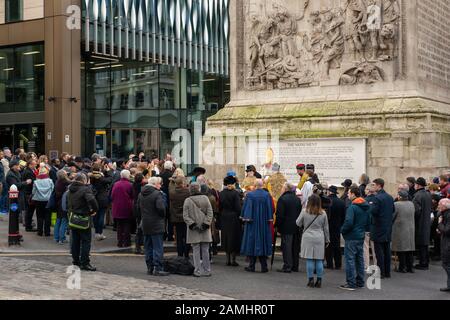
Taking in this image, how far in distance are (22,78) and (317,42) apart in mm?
21715

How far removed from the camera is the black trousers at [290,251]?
499 inches

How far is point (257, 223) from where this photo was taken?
41.2 feet

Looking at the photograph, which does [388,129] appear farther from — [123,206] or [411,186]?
[123,206]

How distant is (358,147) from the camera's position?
58.0 feet

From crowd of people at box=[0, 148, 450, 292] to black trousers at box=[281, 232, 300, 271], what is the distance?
0.02 m

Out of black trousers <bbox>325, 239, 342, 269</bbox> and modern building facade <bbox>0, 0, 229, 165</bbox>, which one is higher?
modern building facade <bbox>0, 0, 229, 165</bbox>

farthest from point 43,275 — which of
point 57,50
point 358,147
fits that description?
point 57,50

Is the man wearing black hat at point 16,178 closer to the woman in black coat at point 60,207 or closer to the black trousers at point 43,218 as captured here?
the black trousers at point 43,218

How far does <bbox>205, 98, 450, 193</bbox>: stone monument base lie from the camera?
16797 mm

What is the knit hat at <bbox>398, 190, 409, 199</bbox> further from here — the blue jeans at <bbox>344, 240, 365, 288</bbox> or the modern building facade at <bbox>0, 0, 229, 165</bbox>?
the modern building facade at <bbox>0, 0, 229, 165</bbox>

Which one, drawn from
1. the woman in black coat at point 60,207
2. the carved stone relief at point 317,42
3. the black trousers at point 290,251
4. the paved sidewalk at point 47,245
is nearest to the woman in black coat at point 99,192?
the paved sidewalk at point 47,245

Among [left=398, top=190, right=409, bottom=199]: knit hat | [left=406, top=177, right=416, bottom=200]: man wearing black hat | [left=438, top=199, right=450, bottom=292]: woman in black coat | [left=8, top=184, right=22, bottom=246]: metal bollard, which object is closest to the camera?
[left=438, top=199, right=450, bottom=292]: woman in black coat

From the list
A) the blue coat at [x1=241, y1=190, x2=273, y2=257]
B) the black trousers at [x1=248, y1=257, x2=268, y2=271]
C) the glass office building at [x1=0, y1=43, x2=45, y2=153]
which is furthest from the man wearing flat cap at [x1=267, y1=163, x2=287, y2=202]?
the glass office building at [x1=0, y1=43, x2=45, y2=153]

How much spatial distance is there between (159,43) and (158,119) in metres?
4.85
